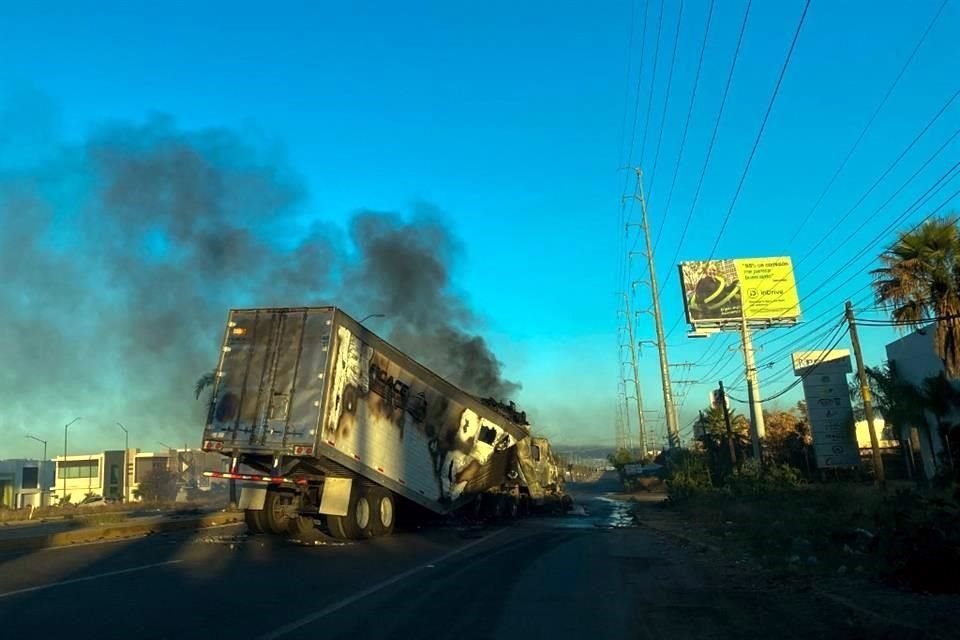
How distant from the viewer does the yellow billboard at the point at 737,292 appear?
5775cm

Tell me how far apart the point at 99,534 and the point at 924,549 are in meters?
17.3

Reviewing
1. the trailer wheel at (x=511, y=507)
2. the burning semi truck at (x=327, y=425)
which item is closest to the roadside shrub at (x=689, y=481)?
the trailer wheel at (x=511, y=507)

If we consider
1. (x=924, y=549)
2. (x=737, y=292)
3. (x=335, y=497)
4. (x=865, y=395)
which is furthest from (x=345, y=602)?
(x=737, y=292)

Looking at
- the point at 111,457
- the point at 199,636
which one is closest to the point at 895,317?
the point at 199,636

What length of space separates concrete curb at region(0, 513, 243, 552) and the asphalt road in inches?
68.5

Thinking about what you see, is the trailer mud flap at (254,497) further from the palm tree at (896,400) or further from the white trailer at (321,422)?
the palm tree at (896,400)

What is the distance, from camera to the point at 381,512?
1748cm

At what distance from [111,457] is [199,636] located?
99308 mm

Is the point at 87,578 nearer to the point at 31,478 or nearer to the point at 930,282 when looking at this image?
the point at 930,282

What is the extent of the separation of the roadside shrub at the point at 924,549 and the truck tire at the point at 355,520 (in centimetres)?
1010

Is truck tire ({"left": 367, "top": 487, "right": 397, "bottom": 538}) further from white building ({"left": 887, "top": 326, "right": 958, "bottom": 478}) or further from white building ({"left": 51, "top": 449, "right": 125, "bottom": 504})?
white building ({"left": 51, "top": 449, "right": 125, "bottom": 504})

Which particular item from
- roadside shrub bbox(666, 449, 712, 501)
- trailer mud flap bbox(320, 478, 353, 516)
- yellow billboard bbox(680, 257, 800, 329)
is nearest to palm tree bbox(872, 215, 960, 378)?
roadside shrub bbox(666, 449, 712, 501)

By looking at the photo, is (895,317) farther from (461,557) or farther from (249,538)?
(249,538)

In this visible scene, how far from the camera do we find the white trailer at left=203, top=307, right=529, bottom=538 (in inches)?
594
